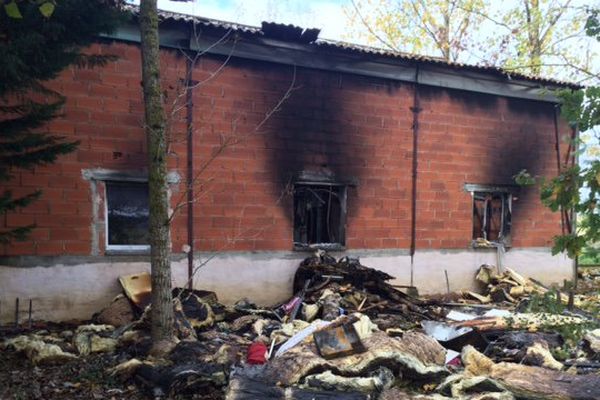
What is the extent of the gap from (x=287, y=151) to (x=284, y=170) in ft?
1.11

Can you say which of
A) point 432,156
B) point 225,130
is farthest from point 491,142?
point 225,130

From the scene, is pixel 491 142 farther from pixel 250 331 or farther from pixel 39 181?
pixel 39 181

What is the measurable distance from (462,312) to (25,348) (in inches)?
252

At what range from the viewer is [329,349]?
15.3 ft

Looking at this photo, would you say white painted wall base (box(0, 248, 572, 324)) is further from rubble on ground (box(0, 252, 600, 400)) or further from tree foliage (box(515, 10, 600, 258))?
tree foliage (box(515, 10, 600, 258))

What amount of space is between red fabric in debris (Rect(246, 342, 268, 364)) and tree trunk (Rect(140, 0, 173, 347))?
3.32ft

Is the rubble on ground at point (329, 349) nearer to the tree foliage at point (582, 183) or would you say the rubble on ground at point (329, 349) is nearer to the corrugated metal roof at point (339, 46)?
the tree foliage at point (582, 183)

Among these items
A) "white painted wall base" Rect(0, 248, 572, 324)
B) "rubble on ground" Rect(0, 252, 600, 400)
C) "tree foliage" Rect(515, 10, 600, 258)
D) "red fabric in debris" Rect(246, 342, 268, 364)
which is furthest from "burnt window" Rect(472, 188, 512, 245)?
"red fabric in debris" Rect(246, 342, 268, 364)

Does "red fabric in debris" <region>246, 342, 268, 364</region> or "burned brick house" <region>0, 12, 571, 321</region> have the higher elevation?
Result: "burned brick house" <region>0, 12, 571, 321</region>

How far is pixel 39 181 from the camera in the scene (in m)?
6.66

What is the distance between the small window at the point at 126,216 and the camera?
282 inches

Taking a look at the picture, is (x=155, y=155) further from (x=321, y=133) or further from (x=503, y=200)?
(x=503, y=200)

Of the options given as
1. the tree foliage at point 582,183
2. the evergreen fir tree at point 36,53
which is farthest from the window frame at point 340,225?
the tree foliage at point 582,183

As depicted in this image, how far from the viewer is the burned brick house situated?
6879mm
